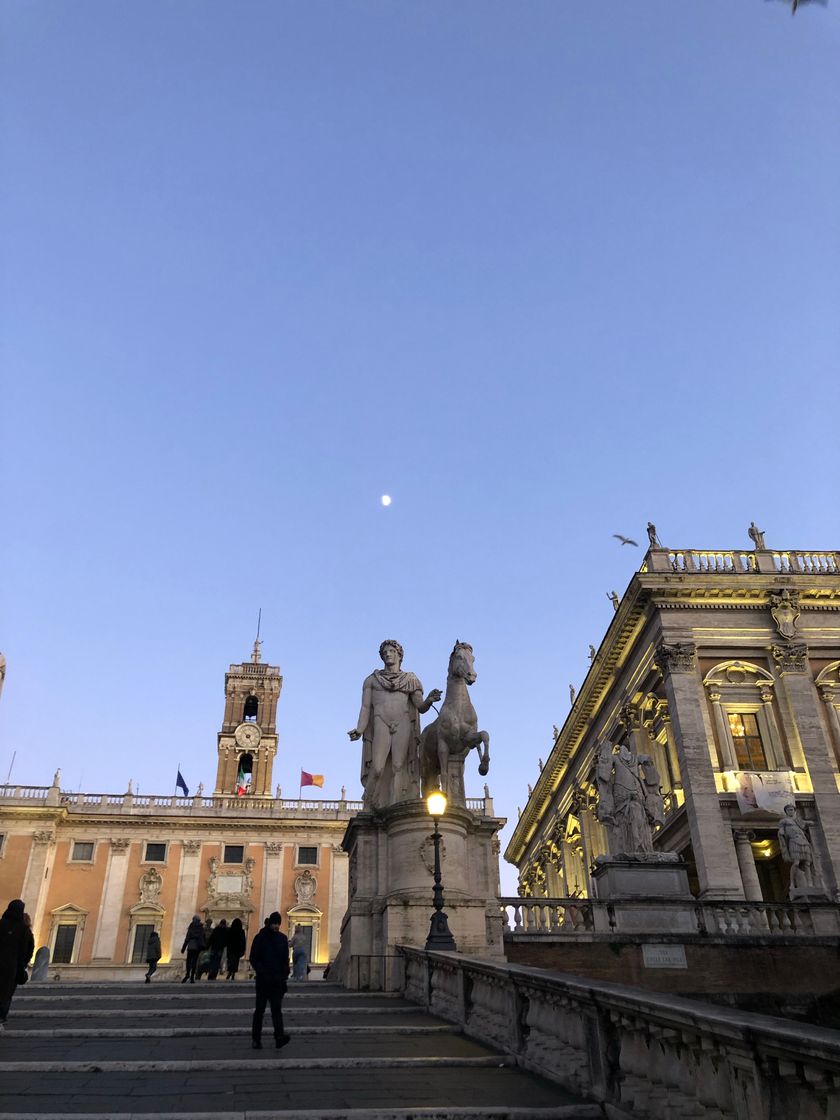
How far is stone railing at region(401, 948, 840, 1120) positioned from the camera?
11.9 ft

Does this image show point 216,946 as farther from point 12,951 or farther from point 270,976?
point 270,976

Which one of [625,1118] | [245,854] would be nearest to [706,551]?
[625,1118]

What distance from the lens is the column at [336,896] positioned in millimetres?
49694

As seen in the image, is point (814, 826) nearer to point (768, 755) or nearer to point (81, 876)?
point (768, 755)

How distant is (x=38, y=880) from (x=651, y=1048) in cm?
5117

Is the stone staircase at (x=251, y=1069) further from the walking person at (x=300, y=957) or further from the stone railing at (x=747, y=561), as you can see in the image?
the stone railing at (x=747, y=561)

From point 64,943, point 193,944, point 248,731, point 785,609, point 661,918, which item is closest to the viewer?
point 661,918

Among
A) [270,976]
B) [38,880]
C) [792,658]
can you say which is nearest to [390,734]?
[270,976]

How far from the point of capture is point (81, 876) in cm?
4981

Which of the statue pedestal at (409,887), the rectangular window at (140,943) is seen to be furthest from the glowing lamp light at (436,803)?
the rectangular window at (140,943)

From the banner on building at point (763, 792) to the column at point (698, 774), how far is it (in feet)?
2.64

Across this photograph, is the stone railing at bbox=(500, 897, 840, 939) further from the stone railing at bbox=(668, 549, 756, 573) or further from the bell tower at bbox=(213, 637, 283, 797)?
the bell tower at bbox=(213, 637, 283, 797)

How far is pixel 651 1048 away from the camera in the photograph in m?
5.09

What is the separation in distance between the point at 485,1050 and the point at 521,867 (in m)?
59.8
